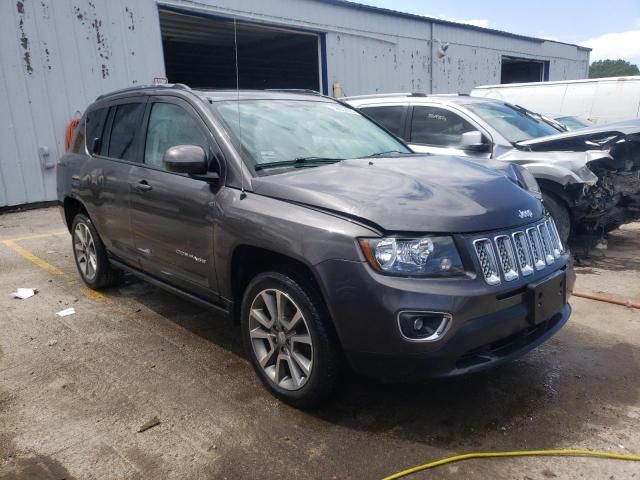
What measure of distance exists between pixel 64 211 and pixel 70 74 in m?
6.24

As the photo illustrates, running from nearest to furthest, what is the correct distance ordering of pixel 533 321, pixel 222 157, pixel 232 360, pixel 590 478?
pixel 590 478
pixel 533 321
pixel 222 157
pixel 232 360

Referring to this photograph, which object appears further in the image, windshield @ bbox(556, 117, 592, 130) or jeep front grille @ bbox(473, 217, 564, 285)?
windshield @ bbox(556, 117, 592, 130)

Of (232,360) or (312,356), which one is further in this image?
(232,360)

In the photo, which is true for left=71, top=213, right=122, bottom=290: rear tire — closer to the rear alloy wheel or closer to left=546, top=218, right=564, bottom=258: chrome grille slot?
the rear alloy wheel

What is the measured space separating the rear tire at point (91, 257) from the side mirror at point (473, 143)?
3755 millimetres

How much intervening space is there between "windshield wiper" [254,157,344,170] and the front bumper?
34.9 inches

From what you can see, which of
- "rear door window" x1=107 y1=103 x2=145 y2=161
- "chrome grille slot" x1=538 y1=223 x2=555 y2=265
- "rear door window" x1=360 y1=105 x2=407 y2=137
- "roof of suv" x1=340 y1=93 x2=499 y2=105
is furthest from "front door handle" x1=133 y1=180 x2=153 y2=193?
"roof of suv" x1=340 y1=93 x2=499 y2=105

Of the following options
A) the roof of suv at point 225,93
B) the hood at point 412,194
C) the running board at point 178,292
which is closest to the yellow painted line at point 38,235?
the running board at point 178,292

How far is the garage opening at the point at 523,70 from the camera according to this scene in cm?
2502

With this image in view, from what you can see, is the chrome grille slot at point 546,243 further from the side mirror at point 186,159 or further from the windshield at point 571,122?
the windshield at point 571,122

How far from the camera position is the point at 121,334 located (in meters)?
4.16

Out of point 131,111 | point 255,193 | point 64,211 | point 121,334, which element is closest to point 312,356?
point 255,193

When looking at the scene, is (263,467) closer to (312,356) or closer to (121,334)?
(312,356)

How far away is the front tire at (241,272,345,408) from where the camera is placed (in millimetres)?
Answer: 2734
